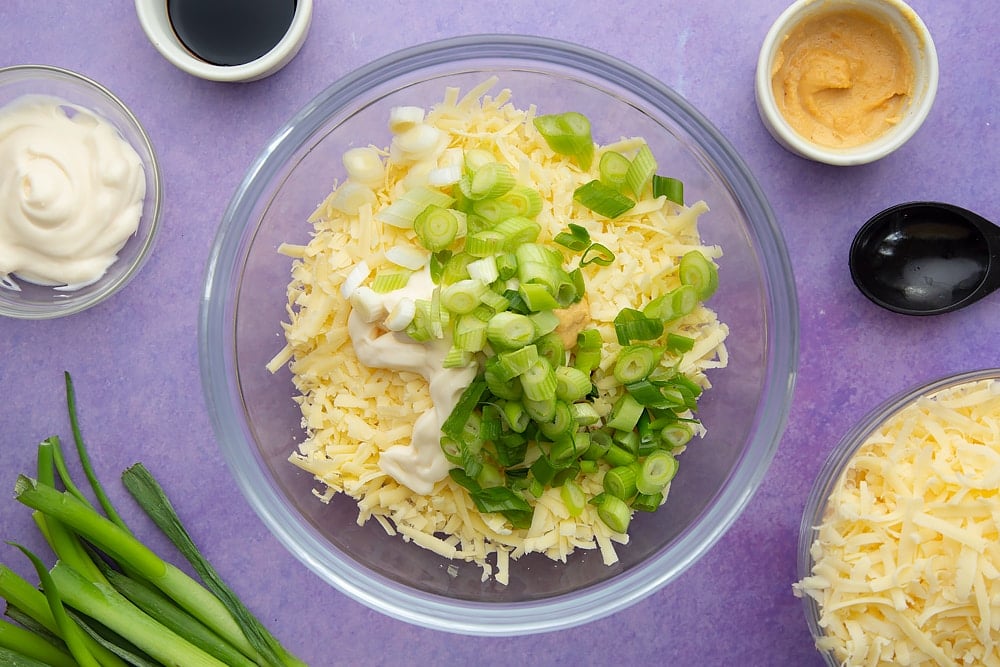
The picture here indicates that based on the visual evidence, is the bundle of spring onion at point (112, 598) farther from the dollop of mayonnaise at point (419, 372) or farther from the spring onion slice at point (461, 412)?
the spring onion slice at point (461, 412)

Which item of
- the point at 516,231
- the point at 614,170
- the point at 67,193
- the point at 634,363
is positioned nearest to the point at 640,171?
the point at 614,170

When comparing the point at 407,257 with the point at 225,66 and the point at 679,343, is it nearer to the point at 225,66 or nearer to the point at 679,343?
the point at 679,343

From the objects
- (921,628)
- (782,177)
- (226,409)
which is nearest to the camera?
(921,628)

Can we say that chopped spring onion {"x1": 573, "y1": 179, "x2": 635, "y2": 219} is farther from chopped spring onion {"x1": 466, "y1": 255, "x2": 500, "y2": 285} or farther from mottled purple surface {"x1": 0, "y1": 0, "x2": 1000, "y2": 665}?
mottled purple surface {"x1": 0, "y1": 0, "x2": 1000, "y2": 665}

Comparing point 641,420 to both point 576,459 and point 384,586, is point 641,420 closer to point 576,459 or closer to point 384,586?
point 576,459

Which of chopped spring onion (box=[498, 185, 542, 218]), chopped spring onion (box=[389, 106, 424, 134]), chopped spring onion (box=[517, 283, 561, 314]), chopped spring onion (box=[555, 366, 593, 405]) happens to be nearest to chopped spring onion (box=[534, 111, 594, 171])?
chopped spring onion (box=[498, 185, 542, 218])

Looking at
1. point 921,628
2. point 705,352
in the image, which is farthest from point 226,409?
point 921,628

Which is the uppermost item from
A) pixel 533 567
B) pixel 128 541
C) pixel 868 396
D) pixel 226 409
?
pixel 226 409

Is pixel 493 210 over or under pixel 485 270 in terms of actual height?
over
